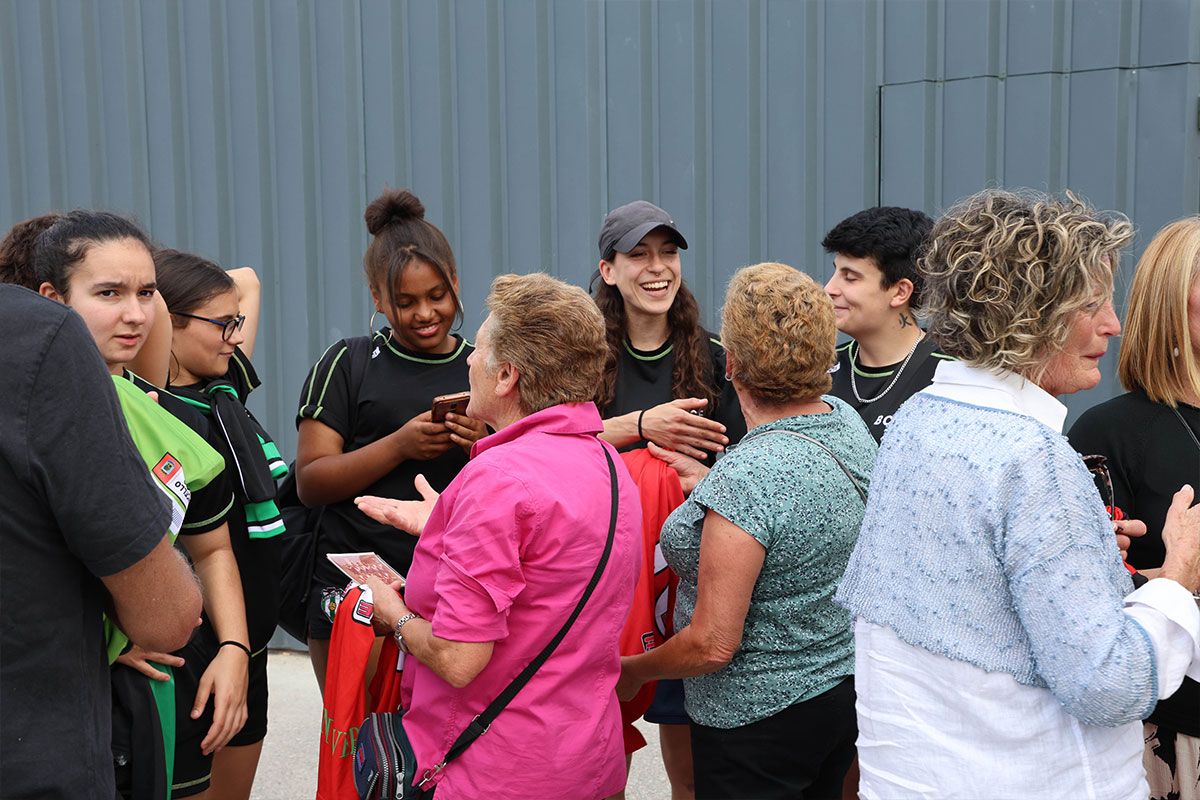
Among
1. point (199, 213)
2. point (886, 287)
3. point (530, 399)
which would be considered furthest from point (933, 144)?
point (199, 213)

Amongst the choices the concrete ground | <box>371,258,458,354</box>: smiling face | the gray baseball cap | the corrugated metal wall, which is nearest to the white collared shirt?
the gray baseball cap

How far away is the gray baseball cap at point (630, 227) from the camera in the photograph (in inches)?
142

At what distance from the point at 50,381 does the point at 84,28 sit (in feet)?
16.8

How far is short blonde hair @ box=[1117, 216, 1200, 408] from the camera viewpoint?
110 inches

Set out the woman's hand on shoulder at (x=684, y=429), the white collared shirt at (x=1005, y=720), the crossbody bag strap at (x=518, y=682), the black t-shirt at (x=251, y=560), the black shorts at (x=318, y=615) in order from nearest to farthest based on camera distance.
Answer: the white collared shirt at (x=1005, y=720), the crossbody bag strap at (x=518, y=682), the black t-shirt at (x=251, y=560), the woman's hand on shoulder at (x=684, y=429), the black shorts at (x=318, y=615)

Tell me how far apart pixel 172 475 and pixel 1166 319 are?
2376 mm

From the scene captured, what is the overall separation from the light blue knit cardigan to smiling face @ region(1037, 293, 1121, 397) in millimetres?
189

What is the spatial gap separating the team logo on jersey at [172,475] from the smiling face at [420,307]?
118 centimetres

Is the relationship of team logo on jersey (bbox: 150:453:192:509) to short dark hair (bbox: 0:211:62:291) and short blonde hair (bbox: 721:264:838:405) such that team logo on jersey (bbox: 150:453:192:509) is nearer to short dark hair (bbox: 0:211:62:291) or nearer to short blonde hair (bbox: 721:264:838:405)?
short dark hair (bbox: 0:211:62:291)

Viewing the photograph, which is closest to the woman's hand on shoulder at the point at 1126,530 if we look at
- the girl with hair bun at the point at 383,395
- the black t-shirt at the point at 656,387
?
the black t-shirt at the point at 656,387

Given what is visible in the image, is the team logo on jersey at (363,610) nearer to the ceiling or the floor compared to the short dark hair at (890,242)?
nearer to the floor

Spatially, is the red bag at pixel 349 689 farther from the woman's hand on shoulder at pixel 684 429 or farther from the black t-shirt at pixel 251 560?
the woman's hand on shoulder at pixel 684 429

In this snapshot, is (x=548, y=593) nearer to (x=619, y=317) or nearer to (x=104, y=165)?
(x=619, y=317)

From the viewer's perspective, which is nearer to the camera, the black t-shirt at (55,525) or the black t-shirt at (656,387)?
the black t-shirt at (55,525)
